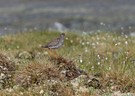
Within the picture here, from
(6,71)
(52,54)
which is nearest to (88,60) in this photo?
(52,54)

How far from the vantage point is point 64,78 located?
38.4 feet

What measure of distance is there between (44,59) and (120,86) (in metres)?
1.99

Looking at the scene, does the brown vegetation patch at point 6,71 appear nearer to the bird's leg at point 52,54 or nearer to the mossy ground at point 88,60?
the mossy ground at point 88,60

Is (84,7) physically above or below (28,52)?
below

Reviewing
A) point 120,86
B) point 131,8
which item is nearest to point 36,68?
point 120,86

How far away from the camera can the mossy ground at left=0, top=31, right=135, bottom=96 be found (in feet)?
36.2

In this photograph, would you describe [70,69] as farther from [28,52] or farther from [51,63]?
[28,52]

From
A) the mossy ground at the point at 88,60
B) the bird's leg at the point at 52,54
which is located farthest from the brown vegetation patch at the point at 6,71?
the bird's leg at the point at 52,54

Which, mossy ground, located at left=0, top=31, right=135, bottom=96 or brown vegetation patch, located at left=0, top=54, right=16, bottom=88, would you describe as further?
brown vegetation patch, located at left=0, top=54, right=16, bottom=88

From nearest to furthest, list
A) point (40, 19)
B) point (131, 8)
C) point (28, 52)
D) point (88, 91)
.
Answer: point (88, 91) → point (28, 52) → point (40, 19) → point (131, 8)

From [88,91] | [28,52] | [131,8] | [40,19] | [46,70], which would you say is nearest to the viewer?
[88,91]

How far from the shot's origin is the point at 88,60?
42.8 feet

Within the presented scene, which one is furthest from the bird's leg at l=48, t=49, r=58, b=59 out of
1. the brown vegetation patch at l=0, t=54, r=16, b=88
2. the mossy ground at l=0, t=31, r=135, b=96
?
the brown vegetation patch at l=0, t=54, r=16, b=88

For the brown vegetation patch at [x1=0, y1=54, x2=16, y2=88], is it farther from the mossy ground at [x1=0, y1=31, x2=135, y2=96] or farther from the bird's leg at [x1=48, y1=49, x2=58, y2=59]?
the bird's leg at [x1=48, y1=49, x2=58, y2=59]
